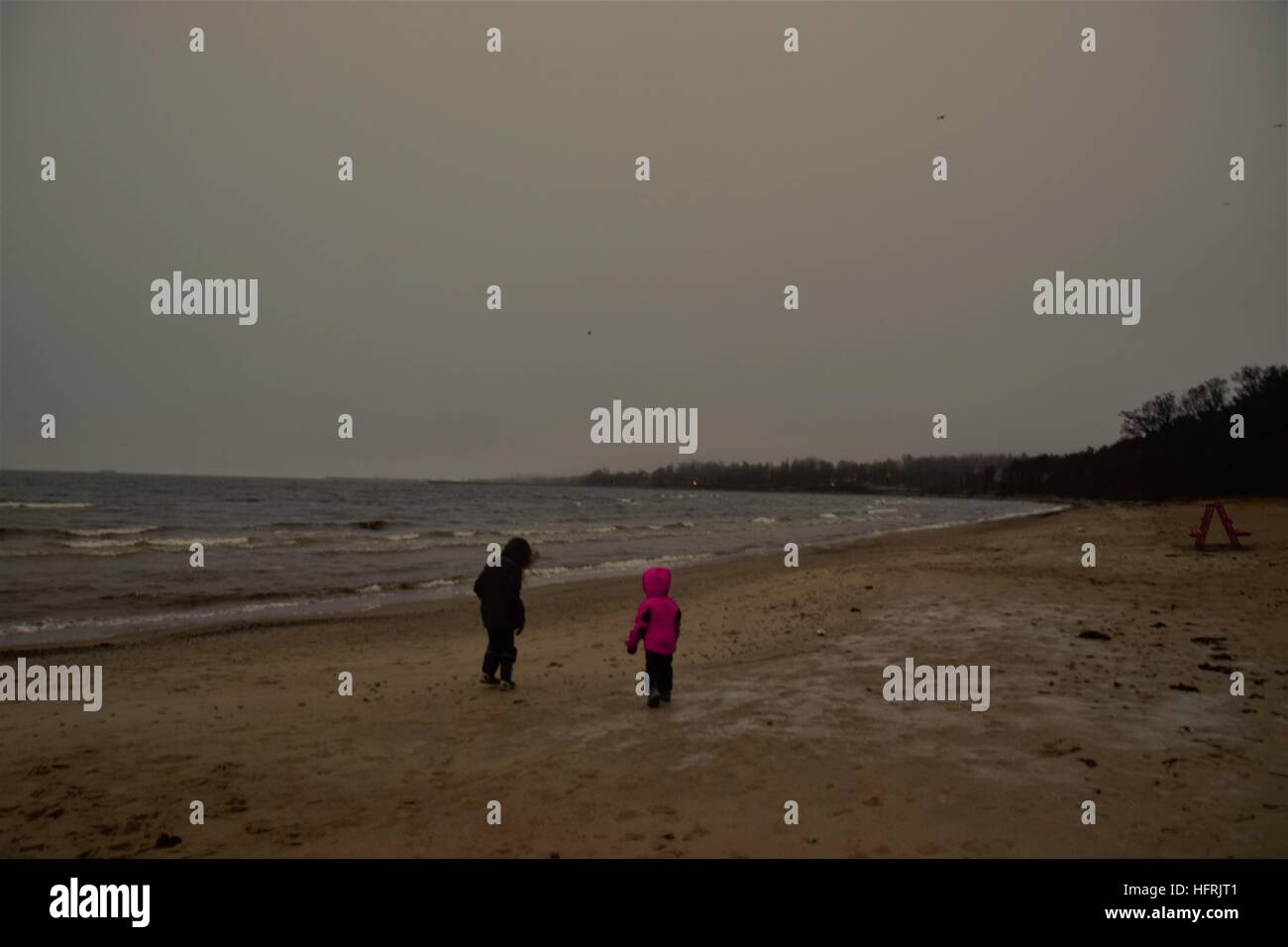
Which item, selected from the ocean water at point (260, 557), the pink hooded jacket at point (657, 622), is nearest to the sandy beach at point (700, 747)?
the pink hooded jacket at point (657, 622)

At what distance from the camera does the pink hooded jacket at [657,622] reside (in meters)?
8.13

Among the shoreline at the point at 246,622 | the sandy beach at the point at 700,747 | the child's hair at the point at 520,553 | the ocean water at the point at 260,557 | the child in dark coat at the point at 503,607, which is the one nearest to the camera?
the sandy beach at the point at 700,747

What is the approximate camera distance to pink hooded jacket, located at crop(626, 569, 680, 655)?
8133mm

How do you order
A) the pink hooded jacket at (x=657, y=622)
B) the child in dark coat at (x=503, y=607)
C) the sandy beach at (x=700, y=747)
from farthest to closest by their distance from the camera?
1. the child in dark coat at (x=503, y=607)
2. the pink hooded jacket at (x=657, y=622)
3. the sandy beach at (x=700, y=747)

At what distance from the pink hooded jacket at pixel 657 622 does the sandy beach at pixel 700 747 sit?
2.31 feet

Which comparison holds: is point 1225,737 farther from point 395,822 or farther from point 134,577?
point 134,577

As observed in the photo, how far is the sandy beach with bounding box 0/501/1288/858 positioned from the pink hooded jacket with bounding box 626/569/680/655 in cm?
70

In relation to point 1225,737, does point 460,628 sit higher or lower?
lower

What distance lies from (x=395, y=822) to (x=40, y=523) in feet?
158

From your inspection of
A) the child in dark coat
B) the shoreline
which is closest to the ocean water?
the shoreline

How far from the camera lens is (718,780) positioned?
5.70 meters

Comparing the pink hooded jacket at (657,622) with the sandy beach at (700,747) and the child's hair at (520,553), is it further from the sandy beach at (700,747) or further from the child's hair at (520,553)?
the child's hair at (520,553)
